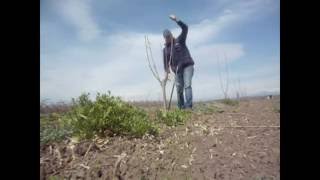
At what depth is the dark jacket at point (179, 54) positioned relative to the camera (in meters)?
4.06

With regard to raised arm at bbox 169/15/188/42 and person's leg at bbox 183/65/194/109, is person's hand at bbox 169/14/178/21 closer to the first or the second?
raised arm at bbox 169/15/188/42

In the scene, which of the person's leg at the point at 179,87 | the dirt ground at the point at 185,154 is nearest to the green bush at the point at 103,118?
the dirt ground at the point at 185,154

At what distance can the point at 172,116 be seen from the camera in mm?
4234

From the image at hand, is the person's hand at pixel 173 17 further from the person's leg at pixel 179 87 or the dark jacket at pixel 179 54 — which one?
the person's leg at pixel 179 87

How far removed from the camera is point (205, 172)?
147 inches

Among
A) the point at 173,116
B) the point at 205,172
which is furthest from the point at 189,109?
the point at 205,172

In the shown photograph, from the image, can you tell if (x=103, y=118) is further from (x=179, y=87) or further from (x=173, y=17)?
(x=173, y=17)

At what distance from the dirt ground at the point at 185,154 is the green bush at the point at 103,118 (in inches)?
3.7

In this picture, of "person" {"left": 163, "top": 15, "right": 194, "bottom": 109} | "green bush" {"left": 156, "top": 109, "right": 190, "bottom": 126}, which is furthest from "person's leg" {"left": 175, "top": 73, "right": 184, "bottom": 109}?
"green bush" {"left": 156, "top": 109, "right": 190, "bottom": 126}

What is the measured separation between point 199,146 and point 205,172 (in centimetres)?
30

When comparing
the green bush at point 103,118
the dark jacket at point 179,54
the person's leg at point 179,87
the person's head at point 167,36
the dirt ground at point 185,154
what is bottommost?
the dirt ground at point 185,154
